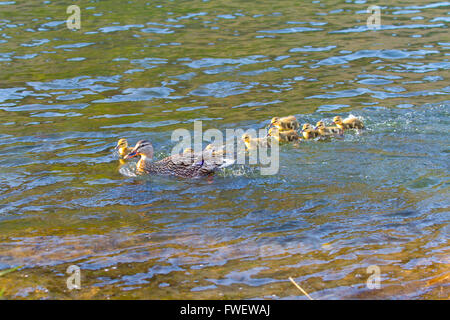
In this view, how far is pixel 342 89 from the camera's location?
35.4 ft

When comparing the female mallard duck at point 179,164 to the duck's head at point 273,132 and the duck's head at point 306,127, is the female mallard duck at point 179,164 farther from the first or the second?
the duck's head at point 306,127

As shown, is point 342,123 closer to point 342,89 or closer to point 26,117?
point 342,89

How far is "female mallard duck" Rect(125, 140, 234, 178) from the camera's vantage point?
7.74 m

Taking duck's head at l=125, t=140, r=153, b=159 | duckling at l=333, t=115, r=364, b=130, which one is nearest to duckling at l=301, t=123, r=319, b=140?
duckling at l=333, t=115, r=364, b=130

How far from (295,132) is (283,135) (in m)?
0.31

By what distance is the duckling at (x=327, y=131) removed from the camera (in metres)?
8.60

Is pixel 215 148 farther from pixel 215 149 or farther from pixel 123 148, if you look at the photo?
pixel 123 148

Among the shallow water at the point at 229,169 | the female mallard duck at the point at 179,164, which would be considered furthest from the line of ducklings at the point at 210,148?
the shallow water at the point at 229,169

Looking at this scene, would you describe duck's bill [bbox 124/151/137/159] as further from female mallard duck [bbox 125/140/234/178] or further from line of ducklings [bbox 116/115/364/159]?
line of ducklings [bbox 116/115/364/159]

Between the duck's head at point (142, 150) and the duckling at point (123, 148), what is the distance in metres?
0.34

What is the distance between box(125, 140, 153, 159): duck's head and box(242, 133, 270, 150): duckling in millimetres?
1441

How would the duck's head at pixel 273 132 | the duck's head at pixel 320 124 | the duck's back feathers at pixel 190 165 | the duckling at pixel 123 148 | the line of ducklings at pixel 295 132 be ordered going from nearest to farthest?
the duck's back feathers at pixel 190 165 → the duckling at pixel 123 148 → the duck's head at pixel 273 132 → the line of ducklings at pixel 295 132 → the duck's head at pixel 320 124
